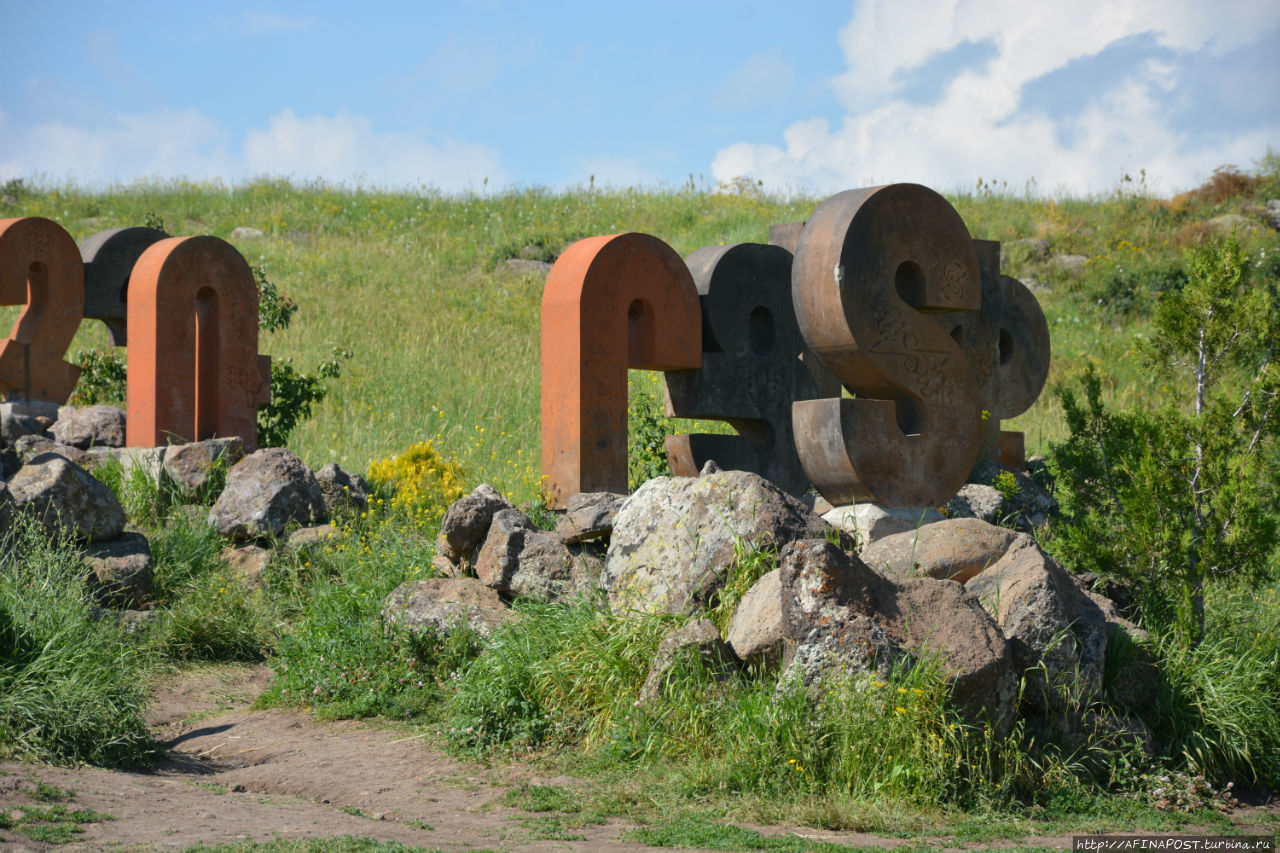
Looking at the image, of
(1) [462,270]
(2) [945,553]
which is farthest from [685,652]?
(1) [462,270]

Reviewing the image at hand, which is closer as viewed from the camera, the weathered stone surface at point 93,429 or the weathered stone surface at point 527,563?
the weathered stone surface at point 527,563

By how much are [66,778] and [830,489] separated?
478 cm

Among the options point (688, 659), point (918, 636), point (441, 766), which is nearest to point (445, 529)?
point (441, 766)

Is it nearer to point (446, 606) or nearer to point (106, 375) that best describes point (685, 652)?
point (446, 606)

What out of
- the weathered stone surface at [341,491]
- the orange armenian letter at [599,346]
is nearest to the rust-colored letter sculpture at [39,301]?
the weathered stone surface at [341,491]

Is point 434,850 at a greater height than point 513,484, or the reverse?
point 513,484

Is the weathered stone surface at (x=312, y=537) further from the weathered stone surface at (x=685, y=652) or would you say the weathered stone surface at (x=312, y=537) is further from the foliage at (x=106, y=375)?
the foliage at (x=106, y=375)

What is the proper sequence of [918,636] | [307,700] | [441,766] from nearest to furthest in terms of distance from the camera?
[918,636] < [441,766] < [307,700]

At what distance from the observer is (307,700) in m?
6.73

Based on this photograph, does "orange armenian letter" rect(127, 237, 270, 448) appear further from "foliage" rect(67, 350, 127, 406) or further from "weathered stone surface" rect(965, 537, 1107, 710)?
"weathered stone surface" rect(965, 537, 1107, 710)

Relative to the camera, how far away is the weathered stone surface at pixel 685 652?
5359 mm

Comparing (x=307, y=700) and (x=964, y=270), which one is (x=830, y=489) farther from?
(x=307, y=700)

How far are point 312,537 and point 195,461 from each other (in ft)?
6.26

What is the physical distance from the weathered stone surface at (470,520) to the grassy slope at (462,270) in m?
3.09
